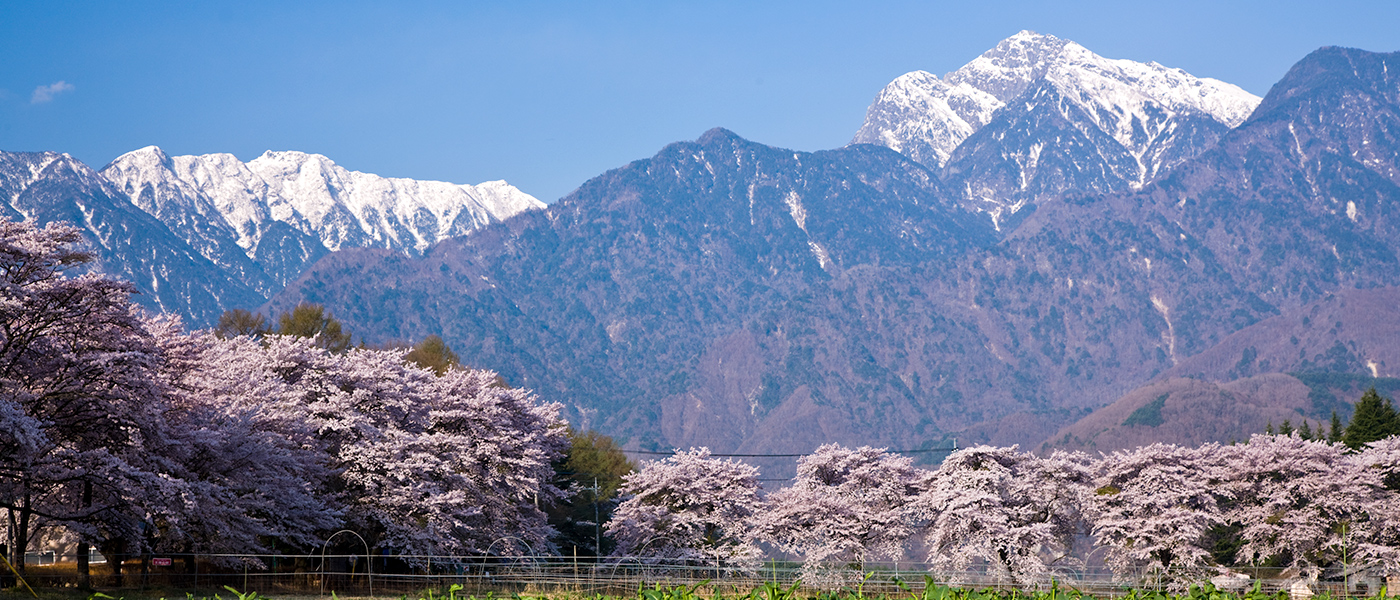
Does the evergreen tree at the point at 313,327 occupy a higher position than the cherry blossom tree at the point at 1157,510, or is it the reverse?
the evergreen tree at the point at 313,327

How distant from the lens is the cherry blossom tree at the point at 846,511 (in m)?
87.9

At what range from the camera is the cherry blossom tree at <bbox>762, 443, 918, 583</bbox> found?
87.9 meters

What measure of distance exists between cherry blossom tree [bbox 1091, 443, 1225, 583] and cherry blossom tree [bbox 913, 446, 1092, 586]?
257cm

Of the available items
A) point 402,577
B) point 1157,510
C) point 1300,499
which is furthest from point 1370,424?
point 402,577

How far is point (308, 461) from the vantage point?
63.7 m

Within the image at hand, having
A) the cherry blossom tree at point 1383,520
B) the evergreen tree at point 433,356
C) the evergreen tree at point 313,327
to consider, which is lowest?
the cherry blossom tree at point 1383,520

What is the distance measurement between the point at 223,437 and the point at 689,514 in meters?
43.2

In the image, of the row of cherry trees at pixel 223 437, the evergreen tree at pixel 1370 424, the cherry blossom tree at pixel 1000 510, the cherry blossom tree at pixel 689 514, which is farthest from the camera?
the evergreen tree at pixel 1370 424

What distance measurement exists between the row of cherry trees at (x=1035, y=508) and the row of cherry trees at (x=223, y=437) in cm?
1320

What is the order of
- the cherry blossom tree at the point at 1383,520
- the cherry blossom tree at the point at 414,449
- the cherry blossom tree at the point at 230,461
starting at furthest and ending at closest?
the cherry blossom tree at the point at 1383,520
the cherry blossom tree at the point at 414,449
the cherry blossom tree at the point at 230,461

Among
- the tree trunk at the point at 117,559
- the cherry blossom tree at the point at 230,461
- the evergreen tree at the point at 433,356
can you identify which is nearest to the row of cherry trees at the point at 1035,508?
the cherry blossom tree at the point at 230,461

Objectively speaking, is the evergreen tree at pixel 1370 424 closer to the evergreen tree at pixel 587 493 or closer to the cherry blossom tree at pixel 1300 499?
the cherry blossom tree at pixel 1300 499

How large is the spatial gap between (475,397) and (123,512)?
37614mm

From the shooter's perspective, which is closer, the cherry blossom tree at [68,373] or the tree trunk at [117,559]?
the cherry blossom tree at [68,373]
